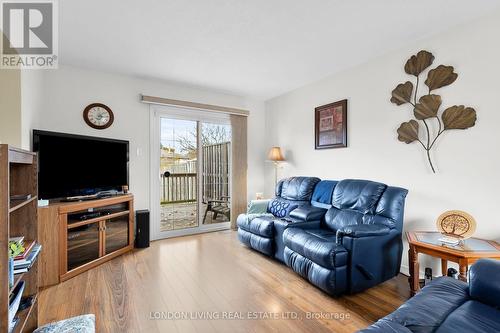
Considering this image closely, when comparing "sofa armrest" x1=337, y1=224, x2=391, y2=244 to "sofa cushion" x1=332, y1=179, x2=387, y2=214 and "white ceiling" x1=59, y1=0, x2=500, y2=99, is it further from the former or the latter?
"white ceiling" x1=59, y1=0, x2=500, y2=99

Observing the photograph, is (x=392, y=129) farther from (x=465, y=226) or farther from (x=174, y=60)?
(x=174, y=60)

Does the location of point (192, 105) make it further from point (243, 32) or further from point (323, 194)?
point (323, 194)

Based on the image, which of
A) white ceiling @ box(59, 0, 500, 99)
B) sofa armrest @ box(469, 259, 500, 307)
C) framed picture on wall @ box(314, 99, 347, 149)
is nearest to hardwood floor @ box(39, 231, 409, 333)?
sofa armrest @ box(469, 259, 500, 307)

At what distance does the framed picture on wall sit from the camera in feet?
10.8

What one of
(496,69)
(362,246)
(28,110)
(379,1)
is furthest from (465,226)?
(28,110)

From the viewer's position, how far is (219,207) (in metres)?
4.44

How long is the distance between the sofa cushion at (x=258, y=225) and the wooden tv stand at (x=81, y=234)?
1.54 metres

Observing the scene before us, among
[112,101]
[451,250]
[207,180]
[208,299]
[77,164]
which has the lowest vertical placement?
[208,299]

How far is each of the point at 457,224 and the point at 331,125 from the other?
1.91 m

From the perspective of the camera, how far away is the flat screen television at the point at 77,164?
2.52 metres

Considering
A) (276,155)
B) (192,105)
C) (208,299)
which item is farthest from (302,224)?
(192,105)

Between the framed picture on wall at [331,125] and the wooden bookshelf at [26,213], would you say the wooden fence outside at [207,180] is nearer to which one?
the framed picture on wall at [331,125]

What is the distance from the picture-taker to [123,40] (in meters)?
2.50

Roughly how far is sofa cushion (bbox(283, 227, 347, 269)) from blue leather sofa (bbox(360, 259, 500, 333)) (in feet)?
2.17
